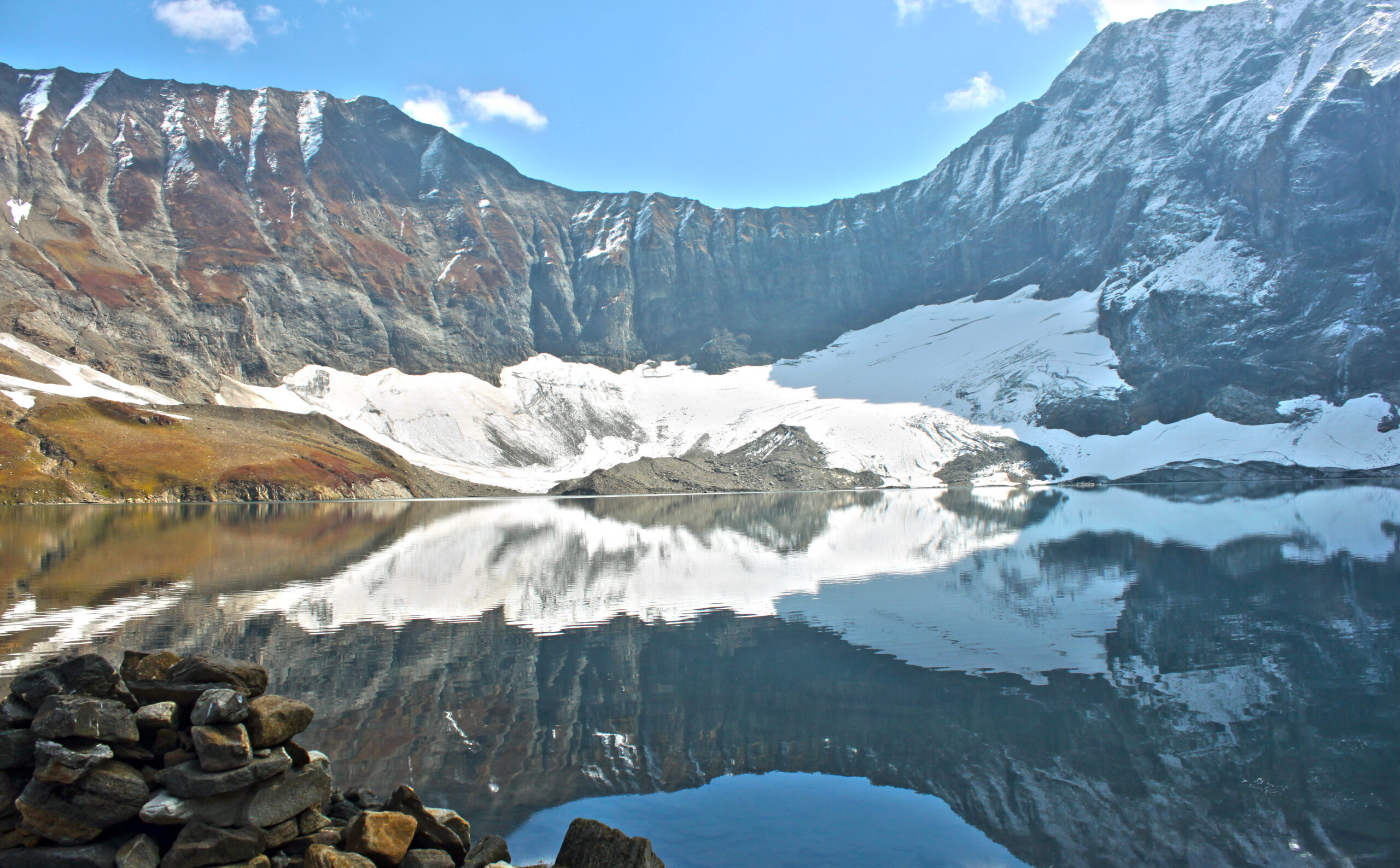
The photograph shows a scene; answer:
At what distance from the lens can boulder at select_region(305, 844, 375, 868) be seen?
20.4ft

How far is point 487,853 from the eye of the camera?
6941mm

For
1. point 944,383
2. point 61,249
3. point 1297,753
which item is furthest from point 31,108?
point 1297,753

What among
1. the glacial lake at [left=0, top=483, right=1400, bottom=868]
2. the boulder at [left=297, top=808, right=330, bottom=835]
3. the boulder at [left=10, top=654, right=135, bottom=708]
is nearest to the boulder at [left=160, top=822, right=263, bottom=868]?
the boulder at [left=297, top=808, right=330, bottom=835]

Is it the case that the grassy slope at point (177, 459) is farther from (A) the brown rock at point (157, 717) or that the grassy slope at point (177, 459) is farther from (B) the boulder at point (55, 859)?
(B) the boulder at point (55, 859)

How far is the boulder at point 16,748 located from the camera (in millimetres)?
6664

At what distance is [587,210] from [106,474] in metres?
142

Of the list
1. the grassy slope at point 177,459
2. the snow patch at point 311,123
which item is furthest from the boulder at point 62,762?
the snow patch at point 311,123

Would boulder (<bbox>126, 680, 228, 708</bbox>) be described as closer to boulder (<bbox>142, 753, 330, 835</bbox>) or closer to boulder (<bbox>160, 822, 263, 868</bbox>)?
boulder (<bbox>142, 753, 330, 835</bbox>)

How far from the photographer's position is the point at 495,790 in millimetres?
9172

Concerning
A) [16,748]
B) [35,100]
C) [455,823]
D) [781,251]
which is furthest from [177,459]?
[781,251]

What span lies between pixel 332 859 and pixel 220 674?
2.42 meters

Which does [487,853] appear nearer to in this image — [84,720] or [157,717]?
[157,717]

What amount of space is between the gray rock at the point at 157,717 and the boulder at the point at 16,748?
0.77 metres

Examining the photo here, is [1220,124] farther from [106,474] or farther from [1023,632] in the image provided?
[106,474]
